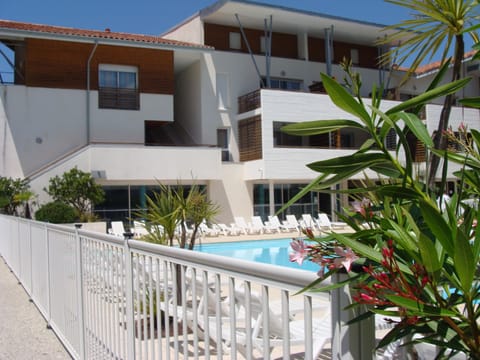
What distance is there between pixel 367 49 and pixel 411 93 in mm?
4401

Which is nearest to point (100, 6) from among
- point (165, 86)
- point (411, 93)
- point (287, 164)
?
point (165, 86)

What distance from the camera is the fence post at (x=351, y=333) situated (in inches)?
69.7

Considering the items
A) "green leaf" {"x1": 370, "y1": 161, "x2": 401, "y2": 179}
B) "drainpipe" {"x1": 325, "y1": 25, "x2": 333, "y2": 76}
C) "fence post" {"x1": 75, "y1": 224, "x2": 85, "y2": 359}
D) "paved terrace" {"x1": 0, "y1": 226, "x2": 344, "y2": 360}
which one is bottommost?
"paved terrace" {"x1": 0, "y1": 226, "x2": 344, "y2": 360}

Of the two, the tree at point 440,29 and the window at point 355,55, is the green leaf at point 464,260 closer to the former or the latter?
the tree at point 440,29

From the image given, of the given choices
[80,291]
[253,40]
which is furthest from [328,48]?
[80,291]

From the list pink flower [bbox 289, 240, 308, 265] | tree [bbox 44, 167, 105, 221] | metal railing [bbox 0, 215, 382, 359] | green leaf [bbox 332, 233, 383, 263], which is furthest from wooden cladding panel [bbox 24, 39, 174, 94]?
green leaf [bbox 332, 233, 383, 263]

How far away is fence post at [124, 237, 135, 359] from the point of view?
3.89 meters

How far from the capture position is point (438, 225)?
4.49 ft

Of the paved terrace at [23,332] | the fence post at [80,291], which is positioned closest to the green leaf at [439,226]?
the paved terrace at [23,332]

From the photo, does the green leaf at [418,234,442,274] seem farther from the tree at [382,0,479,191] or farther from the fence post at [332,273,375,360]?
the tree at [382,0,479,191]

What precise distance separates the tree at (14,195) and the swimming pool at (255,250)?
25.7ft

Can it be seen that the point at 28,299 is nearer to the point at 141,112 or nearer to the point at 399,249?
the point at 399,249

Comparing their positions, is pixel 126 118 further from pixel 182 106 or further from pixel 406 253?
pixel 406 253

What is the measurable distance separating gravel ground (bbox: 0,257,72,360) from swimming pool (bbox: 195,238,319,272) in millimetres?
8012
